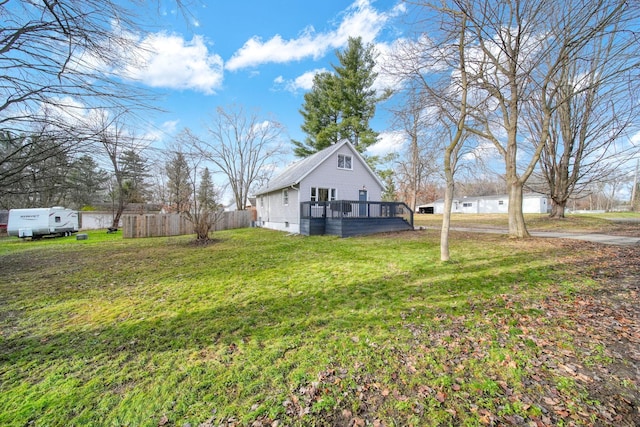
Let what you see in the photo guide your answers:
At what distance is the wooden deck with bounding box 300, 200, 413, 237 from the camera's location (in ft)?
41.2

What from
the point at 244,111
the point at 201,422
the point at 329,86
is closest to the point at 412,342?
the point at 201,422

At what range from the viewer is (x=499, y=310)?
3.86 m

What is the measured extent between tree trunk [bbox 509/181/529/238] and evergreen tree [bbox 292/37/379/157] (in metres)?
14.3

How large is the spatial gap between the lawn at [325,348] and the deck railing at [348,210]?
7.66 meters

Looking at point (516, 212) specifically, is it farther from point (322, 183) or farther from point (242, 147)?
point (242, 147)

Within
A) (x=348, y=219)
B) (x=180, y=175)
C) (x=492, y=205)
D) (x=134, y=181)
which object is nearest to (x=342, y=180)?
(x=348, y=219)

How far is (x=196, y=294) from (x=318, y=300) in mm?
2385

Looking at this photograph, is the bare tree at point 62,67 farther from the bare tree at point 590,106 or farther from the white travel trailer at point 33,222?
the white travel trailer at point 33,222

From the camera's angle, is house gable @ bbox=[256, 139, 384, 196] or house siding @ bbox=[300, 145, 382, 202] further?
house siding @ bbox=[300, 145, 382, 202]

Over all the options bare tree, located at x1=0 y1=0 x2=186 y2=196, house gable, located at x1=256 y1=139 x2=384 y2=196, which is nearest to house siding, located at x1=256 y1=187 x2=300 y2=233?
house gable, located at x1=256 y1=139 x2=384 y2=196

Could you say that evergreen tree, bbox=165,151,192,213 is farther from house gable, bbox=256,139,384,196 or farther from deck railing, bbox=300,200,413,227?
deck railing, bbox=300,200,413,227

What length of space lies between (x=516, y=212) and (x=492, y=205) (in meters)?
39.4

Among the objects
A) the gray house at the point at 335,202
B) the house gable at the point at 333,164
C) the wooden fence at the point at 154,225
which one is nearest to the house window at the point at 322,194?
the gray house at the point at 335,202

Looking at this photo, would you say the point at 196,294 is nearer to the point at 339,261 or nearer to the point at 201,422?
the point at 201,422
